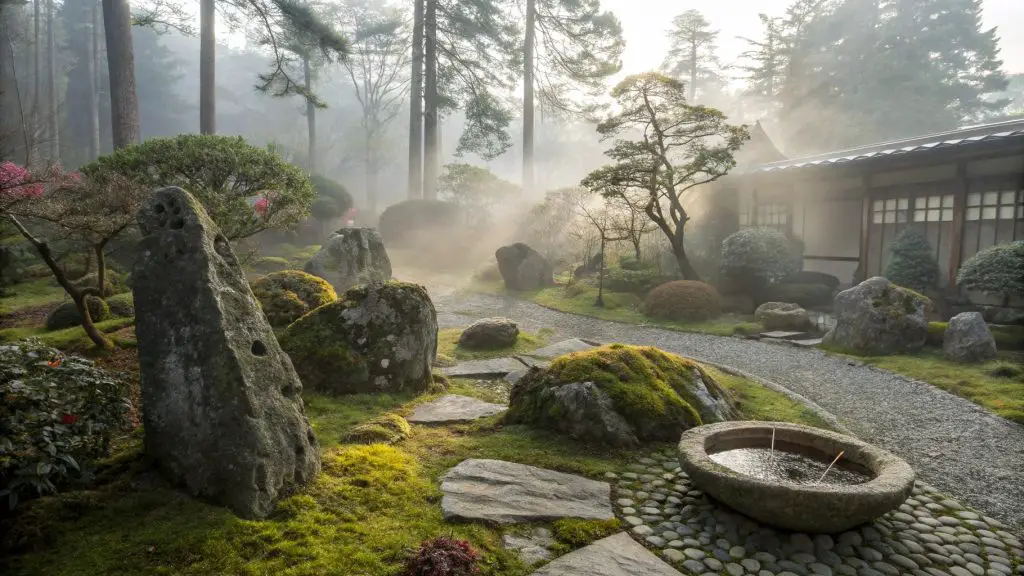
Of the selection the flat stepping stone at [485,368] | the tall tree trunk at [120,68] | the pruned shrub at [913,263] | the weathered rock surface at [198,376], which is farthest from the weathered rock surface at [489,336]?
the tall tree trunk at [120,68]

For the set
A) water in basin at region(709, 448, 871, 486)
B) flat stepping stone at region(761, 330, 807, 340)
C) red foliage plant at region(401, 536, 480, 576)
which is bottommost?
red foliage plant at region(401, 536, 480, 576)

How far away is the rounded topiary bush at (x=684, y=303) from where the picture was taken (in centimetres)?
1254

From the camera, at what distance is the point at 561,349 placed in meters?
9.06

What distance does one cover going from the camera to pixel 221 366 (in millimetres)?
3180

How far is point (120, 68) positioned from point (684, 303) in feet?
48.0

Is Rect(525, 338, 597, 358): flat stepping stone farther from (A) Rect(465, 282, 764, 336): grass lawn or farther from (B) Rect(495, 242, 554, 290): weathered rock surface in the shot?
(B) Rect(495, 242, 554, 290): weathered rock surface

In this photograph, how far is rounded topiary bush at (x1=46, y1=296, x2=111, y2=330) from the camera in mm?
8055

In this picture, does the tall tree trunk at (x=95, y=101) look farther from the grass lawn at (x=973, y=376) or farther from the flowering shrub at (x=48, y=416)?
the grass lawn at (x=973, y=376)

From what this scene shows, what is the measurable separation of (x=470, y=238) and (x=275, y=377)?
70.6 feet

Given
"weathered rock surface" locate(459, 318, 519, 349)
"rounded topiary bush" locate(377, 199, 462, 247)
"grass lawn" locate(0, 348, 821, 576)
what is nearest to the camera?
"grass lawn" locate(0, 348, 821, 576)

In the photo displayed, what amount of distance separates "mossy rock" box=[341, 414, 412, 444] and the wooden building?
1308 centimetres

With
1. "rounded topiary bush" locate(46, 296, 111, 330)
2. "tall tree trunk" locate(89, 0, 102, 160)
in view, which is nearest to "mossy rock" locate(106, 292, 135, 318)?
"rounded topiary bush" locate(46, 296, 111, 330)

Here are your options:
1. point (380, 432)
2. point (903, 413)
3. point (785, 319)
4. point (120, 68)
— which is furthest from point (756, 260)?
point (120, 68)

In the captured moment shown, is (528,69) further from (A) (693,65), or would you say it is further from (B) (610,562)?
(B) (610,562)
